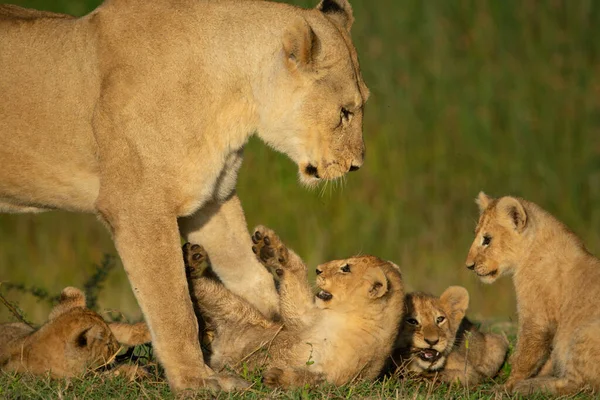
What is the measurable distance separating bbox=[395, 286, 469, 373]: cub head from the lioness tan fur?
1630 mm

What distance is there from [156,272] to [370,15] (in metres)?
7.49

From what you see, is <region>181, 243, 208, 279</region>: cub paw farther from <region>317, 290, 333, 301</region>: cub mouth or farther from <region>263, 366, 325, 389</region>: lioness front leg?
<region>263, 366, 325, 389</region>: lioness front leg

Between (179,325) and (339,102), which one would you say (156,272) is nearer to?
(179,325)

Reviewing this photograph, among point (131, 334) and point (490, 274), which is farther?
point (490, 274)

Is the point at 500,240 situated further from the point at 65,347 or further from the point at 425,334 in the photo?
the point at 65,347

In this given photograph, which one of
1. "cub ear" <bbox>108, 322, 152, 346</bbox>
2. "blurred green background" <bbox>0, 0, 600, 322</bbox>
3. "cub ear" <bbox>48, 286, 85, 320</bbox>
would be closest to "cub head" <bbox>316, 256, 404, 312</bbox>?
"cub ear" <bbox>108, 322, 152, 346</bbox>

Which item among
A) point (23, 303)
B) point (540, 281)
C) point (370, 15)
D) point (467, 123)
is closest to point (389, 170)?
point (467, 123)

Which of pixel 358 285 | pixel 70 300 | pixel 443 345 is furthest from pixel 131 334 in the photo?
pixel 443 345

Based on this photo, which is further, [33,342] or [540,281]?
[540,281]

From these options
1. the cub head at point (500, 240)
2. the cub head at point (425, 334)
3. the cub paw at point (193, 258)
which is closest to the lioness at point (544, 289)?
the cub head at point (500, 240)

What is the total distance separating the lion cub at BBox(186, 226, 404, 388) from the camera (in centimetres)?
623

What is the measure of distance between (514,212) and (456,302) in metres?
0.64

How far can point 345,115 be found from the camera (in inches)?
263

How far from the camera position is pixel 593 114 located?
1240 cm
